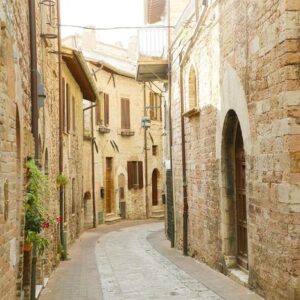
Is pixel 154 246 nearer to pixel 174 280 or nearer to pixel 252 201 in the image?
pixel 174 280

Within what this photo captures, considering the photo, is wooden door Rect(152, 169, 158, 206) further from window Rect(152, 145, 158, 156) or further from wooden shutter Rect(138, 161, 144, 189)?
wooden shutter Rect(138, 161, 144, 189)

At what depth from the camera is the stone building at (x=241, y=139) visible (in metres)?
6.03

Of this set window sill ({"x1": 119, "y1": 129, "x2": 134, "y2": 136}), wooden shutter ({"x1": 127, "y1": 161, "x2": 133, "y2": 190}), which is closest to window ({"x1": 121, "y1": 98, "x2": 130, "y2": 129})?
window sill ({"x1": 119, "y1": 129, "x2": 134, "y2": 136})

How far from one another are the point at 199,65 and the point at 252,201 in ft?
13.8

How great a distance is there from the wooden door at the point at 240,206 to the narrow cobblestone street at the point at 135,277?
0.48m

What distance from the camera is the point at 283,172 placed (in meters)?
6.17

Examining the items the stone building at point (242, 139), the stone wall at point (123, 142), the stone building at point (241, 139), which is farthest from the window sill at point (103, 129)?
the stone building at point (242, 139)

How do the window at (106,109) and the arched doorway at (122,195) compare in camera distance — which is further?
the arched doorway at (122,195)

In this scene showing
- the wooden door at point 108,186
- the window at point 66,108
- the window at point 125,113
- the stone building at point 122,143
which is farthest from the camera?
the window at point 125,113

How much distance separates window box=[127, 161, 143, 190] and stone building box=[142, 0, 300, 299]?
41.7 ft

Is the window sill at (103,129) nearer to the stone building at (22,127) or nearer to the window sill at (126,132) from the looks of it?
the window sill at (126,132)

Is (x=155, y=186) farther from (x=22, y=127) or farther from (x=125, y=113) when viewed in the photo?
(x=22, y=127)

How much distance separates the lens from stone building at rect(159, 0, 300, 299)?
6.02 m

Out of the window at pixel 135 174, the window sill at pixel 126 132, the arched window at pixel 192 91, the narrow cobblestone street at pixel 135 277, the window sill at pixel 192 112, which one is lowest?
the narrow cobblestone street at pixel 135 277
